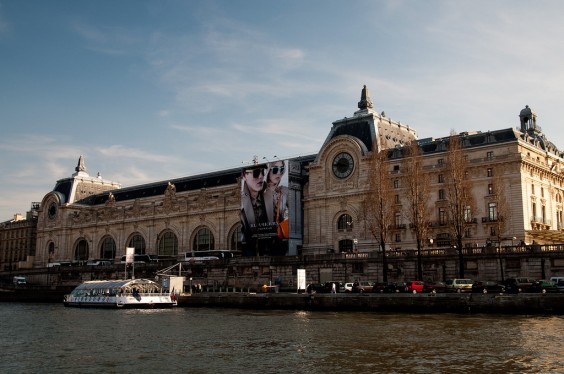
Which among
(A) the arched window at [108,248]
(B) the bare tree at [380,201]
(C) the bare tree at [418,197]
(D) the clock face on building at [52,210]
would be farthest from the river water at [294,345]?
(D) the clock face on building at [52,210]

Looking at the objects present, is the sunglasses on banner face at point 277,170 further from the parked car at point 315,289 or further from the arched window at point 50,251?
the arched window at point 50,251

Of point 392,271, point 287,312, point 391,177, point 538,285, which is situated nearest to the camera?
point 538,285

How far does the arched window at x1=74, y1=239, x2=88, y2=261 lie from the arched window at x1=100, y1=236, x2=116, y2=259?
5691 millimetres

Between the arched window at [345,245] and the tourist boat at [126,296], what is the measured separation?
27867mm

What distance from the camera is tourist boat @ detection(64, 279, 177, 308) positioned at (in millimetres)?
77812

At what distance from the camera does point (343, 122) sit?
341ft

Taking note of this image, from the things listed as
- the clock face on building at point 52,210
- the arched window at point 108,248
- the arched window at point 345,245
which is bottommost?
the arched window at point 345,245

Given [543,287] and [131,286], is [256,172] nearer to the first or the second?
[131,286]

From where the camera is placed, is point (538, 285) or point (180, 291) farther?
point (180, 291)

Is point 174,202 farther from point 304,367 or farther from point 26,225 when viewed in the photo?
point 304,367

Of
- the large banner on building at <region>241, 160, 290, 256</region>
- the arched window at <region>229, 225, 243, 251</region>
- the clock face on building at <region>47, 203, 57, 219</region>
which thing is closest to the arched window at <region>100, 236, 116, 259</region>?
the clock face on building at <region>47, 203, 57, 219</region>

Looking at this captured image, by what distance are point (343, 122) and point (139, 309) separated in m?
44.7

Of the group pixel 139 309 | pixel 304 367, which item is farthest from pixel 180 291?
pixel 304 367

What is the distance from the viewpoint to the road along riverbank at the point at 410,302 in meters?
52.6
